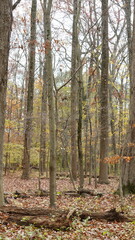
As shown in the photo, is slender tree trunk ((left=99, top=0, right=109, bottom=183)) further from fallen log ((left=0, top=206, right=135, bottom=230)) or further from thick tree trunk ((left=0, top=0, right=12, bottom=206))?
thick tree trunk ((left=0, top=0, right=12, bottom=206))

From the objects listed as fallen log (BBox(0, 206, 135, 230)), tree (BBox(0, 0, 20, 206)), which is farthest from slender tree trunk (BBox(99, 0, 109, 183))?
tree (BBox(0, 0, 20, 206))

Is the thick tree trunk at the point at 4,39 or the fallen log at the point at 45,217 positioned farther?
the thick tree trunk at the point at 4,39

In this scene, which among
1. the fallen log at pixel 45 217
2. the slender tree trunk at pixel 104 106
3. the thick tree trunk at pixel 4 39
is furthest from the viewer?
the slender tree trunk at pixel 104 106

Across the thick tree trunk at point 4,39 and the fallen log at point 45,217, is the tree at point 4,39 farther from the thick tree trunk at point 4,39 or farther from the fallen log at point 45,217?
the fallen log at point 45,217

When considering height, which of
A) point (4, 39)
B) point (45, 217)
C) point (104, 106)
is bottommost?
point (45, 217)

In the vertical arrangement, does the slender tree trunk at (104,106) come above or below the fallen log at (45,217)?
above

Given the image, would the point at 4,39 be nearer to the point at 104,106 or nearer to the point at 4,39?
the point at 4,39

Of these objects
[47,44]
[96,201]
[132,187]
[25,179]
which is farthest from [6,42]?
[25,179]

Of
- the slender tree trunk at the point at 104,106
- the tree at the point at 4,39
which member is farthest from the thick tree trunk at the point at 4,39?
the slender tree trunk at the point at 104,106

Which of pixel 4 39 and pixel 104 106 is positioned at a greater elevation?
pixel 4 39

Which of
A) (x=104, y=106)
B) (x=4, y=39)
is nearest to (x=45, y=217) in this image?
(x=4, y=39)

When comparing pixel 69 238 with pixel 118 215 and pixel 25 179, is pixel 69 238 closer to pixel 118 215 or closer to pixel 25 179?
pixel 118 215

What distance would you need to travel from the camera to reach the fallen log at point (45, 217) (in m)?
4.60

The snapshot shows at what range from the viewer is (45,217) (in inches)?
188
